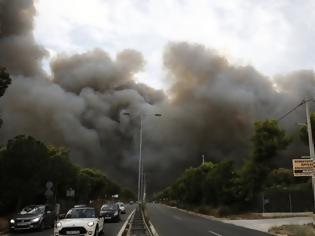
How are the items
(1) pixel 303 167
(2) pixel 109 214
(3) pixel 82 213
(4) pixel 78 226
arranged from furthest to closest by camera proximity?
(2) pixel 109 214 → (1) pixel 303 167 → (3) pixel 82 213 → (4) pixel 78 226

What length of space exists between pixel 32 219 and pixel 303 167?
1666 centimetres

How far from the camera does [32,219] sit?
3005 centimetres

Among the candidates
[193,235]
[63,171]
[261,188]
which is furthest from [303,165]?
[63,171]

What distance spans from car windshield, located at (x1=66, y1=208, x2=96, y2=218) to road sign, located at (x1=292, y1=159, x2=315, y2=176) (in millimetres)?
12084

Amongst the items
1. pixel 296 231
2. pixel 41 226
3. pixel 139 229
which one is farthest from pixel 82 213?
pixel 296 231

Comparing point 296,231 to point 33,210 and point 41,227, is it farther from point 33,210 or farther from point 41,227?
point 33,210

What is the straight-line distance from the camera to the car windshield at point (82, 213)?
22.6 meters

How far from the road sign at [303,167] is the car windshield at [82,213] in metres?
12.1

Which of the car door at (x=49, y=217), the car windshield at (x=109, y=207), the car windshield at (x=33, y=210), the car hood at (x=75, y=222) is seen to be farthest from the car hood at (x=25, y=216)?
the car windshield at (x=109, y=207)

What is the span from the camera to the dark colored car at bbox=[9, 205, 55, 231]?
96.7 feet

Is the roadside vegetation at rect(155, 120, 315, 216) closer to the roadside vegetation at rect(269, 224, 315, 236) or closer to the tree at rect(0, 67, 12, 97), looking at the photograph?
the roadside vegetation at rect(269, 224, 315, 236)

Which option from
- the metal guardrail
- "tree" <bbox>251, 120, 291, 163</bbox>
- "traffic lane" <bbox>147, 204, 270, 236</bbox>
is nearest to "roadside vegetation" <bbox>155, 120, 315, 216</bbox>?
"tree" <bbox>251, 120, 291, 163</bbox>

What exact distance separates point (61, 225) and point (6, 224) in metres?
15.3

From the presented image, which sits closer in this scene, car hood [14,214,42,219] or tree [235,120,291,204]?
car hood [14,214,42,219]
